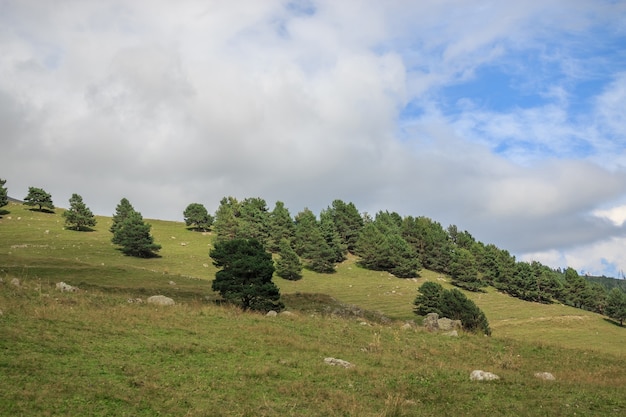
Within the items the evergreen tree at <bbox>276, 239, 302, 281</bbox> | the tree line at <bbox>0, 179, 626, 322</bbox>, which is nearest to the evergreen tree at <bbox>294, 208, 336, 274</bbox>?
the tree line at <bbox>0, 179, 626, 322</bbox>

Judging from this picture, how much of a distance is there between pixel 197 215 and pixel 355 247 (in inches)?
2088

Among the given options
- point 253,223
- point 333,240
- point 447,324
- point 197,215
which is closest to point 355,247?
point 333,240

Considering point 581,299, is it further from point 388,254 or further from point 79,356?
point 79,356

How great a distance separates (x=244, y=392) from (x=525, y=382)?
40.7 ft

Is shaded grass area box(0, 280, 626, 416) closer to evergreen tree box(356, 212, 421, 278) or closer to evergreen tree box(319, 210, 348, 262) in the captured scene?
evergreen tree box(356, 212, 421, 278)

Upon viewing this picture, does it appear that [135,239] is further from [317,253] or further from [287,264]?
[317,253]

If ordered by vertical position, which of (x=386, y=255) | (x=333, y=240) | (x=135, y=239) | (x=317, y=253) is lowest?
(x=135, y=239)

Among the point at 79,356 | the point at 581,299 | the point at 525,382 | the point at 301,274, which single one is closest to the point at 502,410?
the point at 525,382

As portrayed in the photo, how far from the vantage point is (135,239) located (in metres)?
91.1

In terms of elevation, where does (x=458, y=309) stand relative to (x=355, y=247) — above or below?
below

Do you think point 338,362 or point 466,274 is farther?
point 466,274

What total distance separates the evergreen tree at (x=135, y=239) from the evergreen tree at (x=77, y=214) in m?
22.6

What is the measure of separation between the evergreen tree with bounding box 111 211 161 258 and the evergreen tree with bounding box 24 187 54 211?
5359 centimetres

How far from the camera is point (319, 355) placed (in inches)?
830
